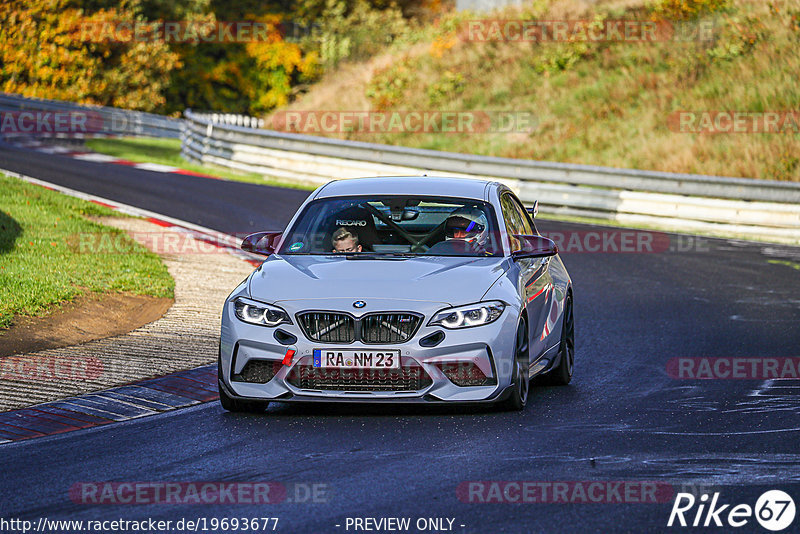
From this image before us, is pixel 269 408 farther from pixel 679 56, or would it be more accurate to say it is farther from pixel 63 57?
pixel 63 57

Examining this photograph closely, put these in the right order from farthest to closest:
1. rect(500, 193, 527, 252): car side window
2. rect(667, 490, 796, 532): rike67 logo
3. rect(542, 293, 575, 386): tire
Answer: rect(542, 293, 575, 386): tire → rect(500, 193, 527, 252): car side window → rect(667, 490, 796, 532): rike67 logo

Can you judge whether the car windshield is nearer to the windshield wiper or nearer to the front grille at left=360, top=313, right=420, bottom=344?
the windshield wiper

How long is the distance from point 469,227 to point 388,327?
164cm

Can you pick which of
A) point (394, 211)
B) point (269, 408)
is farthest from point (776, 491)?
point (394, 211)

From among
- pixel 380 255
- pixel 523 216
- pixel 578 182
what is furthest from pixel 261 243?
pixel 578 182

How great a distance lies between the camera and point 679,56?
34.1 metres

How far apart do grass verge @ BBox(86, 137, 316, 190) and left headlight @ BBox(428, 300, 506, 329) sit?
19159 millimetres

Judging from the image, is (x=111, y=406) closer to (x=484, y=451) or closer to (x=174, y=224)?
(x=484, y=451)

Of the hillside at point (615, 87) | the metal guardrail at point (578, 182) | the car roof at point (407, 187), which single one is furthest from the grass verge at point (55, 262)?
A: the hillside at point (615, 87)

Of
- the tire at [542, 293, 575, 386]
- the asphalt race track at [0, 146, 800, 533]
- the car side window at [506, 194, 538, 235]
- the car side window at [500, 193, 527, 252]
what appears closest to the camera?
the asphalt race track at [0, 146, 800, 533]

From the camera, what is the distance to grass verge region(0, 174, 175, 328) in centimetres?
1209

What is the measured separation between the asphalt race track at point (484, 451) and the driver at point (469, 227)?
123 centimetres

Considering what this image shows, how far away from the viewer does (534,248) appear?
922cm

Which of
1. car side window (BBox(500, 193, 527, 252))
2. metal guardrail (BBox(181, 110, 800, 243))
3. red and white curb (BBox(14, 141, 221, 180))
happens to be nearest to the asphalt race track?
car side window (BBox(500, 193, 527, 252))
